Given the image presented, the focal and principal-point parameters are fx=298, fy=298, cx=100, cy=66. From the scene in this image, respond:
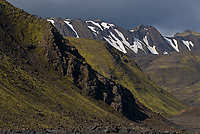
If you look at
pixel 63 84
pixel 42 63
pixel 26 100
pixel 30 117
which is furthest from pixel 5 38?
pixel 30 117

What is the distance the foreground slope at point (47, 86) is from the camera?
8444cm

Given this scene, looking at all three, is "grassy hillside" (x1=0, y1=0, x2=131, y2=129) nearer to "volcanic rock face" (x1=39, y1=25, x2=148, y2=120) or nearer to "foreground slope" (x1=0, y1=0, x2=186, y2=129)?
"foreground slope" (x1=0, y1=0, x2=186, y2=129)

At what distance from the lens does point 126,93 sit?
144750 mm

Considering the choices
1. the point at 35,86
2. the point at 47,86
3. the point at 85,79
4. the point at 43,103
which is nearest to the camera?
the point at 43,103

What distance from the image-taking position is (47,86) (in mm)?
106812

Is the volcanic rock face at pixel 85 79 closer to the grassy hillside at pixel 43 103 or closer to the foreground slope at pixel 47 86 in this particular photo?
the foreground slope at pixel 47 86

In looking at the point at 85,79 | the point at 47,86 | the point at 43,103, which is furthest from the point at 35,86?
the point at 85,79

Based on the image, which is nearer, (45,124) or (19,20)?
(45,124)

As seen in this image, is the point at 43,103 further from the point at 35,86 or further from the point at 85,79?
the point at 85,79

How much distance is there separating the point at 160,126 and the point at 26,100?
64340 millimetres

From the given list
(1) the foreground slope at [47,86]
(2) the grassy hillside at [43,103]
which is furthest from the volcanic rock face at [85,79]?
(2) the grassy hillside at [43,103]

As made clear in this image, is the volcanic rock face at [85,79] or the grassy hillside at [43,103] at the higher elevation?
the volcanic rock face at [85,79]

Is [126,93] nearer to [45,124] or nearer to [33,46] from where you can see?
[33,46]

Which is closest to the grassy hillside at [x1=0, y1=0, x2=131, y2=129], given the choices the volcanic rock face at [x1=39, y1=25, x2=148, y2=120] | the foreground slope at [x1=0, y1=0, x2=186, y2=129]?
the foreground slope at [x1=0, y1=0, x2=186, y2=129]
